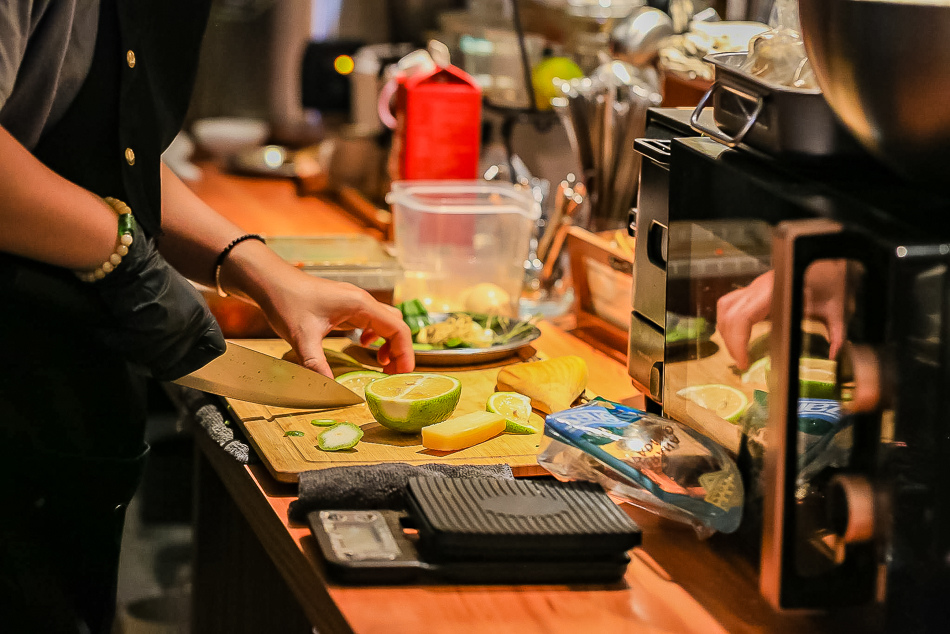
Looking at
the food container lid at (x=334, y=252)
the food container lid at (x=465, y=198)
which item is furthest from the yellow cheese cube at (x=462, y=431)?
the food container lid at (x=465, y=198)

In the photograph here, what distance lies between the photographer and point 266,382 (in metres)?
1.12

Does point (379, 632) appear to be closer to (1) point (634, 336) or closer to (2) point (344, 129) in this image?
(1) point (634, 336)

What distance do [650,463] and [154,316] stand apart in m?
0.49

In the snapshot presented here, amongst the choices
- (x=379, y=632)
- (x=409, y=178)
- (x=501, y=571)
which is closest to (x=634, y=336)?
(x=501, y=571)

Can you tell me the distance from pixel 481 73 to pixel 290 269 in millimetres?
1189

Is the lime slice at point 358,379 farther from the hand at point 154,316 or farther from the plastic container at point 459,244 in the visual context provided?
the plastic container at point 459,244

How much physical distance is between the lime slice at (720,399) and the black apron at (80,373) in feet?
1.94

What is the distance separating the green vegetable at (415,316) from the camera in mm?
1415

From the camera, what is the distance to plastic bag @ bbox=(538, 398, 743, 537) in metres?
0.83

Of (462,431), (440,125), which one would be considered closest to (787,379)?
(462,431)

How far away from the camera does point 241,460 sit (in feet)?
3.43

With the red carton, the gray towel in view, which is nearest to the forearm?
the gray towel

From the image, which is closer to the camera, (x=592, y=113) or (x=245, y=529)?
(x=245, y=529)

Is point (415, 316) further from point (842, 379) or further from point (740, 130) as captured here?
point (842, 379)
